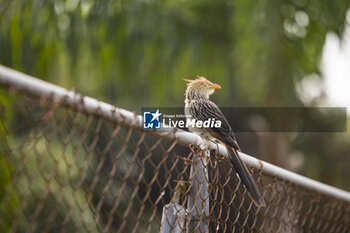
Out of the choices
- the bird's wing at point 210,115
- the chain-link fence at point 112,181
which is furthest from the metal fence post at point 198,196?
the bird's wing at point 210,115

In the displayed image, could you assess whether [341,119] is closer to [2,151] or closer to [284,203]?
[284,203]

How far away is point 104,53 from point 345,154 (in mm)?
7613

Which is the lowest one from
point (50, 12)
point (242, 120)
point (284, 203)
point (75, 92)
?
point (284, 203)

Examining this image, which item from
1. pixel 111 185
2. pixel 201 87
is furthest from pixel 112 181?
pixel 201 87

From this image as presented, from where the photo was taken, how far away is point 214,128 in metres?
2.35

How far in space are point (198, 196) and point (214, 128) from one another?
30.6 inches

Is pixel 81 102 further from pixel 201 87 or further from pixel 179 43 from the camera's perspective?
pixel 179 43

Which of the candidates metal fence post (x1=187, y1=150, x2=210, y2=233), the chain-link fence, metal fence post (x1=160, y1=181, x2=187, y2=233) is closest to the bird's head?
the chain-link fence

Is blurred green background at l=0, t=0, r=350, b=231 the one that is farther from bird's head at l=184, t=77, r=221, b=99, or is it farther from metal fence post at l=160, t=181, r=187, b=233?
metal fence post at l=160, t=181, r=187, b=233

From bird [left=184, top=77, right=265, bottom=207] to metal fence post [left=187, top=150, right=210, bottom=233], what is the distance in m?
0.25

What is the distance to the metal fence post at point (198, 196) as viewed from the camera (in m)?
1.60

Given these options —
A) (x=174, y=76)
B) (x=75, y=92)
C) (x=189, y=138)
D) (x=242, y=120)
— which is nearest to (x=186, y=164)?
(x=189, y=138)

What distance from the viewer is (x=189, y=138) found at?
1.56 m

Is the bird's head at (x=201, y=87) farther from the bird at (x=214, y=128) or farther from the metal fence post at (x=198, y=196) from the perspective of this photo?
the metal fence post at (x=198, y=196)
